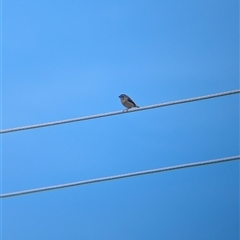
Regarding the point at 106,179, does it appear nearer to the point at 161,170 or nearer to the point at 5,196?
the point at 161,170

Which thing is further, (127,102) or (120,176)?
(127,102)

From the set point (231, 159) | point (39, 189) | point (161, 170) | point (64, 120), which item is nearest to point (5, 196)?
point (39, 189)

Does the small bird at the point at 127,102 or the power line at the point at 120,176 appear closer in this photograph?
the power line at the point at 120,176

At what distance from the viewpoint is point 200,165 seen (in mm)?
A: 4941

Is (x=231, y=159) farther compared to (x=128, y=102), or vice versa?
(x=128, y=102)

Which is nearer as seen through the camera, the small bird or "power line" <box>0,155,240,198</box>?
"power line" <box>0,155,240,198</box>

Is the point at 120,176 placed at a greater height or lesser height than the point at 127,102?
lesser

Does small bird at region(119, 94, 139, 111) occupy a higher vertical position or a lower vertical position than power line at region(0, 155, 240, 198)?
higher

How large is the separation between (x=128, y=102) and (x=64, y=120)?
12.0 ft

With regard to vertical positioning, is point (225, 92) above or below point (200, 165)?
above

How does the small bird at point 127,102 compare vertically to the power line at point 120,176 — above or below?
above

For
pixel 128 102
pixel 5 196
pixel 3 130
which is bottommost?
pixel 5 196

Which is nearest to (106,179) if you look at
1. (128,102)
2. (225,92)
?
(225,92)

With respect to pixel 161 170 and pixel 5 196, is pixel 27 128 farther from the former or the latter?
pixel 161 170
